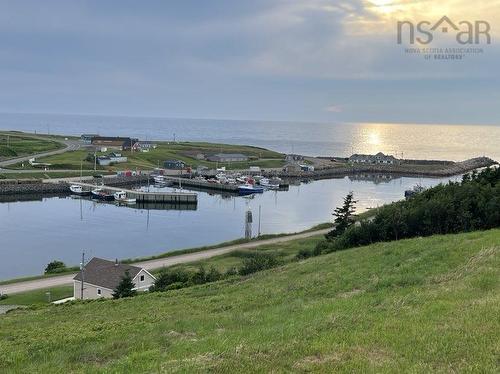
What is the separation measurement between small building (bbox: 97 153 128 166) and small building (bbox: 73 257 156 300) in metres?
83.5

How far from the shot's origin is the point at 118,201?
8012cm

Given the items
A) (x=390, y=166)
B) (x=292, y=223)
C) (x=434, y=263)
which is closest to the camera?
(x=434, y=263)

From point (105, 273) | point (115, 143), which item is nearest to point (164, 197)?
A: point (105, 273)

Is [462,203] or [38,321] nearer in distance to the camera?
[38,321]

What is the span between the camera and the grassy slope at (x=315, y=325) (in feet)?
24.5

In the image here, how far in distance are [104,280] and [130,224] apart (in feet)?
114

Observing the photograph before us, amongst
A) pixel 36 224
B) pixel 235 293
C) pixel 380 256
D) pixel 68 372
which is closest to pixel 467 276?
pixel 380 256

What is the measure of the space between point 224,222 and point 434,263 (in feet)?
172

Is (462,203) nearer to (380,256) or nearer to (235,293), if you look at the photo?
(380,256)

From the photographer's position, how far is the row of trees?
82.4 feet

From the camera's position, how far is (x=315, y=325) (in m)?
9.48

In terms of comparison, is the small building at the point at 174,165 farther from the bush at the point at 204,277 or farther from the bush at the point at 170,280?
the bush at the point at 204,277

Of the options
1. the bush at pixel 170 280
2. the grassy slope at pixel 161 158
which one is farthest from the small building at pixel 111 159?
the bush at pixel 170 280

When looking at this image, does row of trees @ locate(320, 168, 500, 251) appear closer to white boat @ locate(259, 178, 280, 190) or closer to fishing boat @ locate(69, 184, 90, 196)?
fishing boat @ locate(69, 184, 90, 196)
